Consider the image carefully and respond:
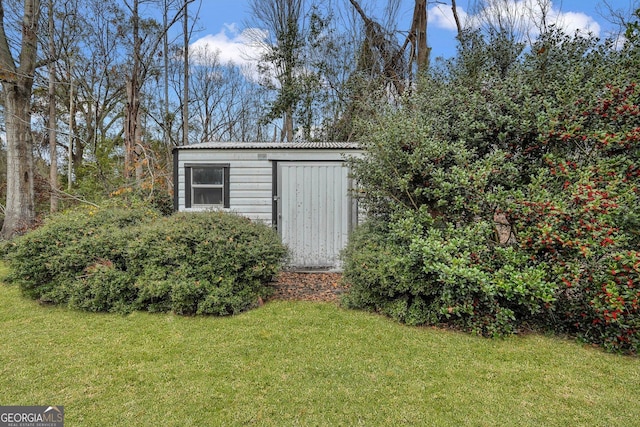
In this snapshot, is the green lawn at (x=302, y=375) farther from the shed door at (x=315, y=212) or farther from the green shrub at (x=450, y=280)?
the shed door at (x=315, y=212)

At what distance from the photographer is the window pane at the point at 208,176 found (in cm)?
588

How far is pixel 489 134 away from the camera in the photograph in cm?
344

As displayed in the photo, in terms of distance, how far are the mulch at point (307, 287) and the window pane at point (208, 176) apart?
2224 mm

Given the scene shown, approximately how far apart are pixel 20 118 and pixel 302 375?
30.8 ft

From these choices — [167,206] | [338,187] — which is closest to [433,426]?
[338,187]

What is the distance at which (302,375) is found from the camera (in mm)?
2314

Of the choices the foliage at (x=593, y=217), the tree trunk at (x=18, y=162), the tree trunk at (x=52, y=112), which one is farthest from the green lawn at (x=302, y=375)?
the tree trunk at (x=52, y=112)

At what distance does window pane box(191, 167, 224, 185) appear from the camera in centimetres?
588

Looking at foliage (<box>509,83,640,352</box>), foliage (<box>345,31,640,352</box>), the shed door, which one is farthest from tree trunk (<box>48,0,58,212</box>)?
foliage (<box>509,83,640,352</box>)

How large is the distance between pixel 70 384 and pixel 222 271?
5.23 ft

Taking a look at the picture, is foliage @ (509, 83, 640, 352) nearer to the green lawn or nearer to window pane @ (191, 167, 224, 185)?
the green lawn

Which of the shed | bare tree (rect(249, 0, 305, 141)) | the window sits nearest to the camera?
the shed

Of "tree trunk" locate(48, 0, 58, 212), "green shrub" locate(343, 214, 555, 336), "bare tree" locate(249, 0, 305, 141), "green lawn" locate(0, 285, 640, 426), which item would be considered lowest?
"green lawn" locate(0, 285, 640, 426)

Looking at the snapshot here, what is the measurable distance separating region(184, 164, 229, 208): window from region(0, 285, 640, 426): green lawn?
2.94 meters
